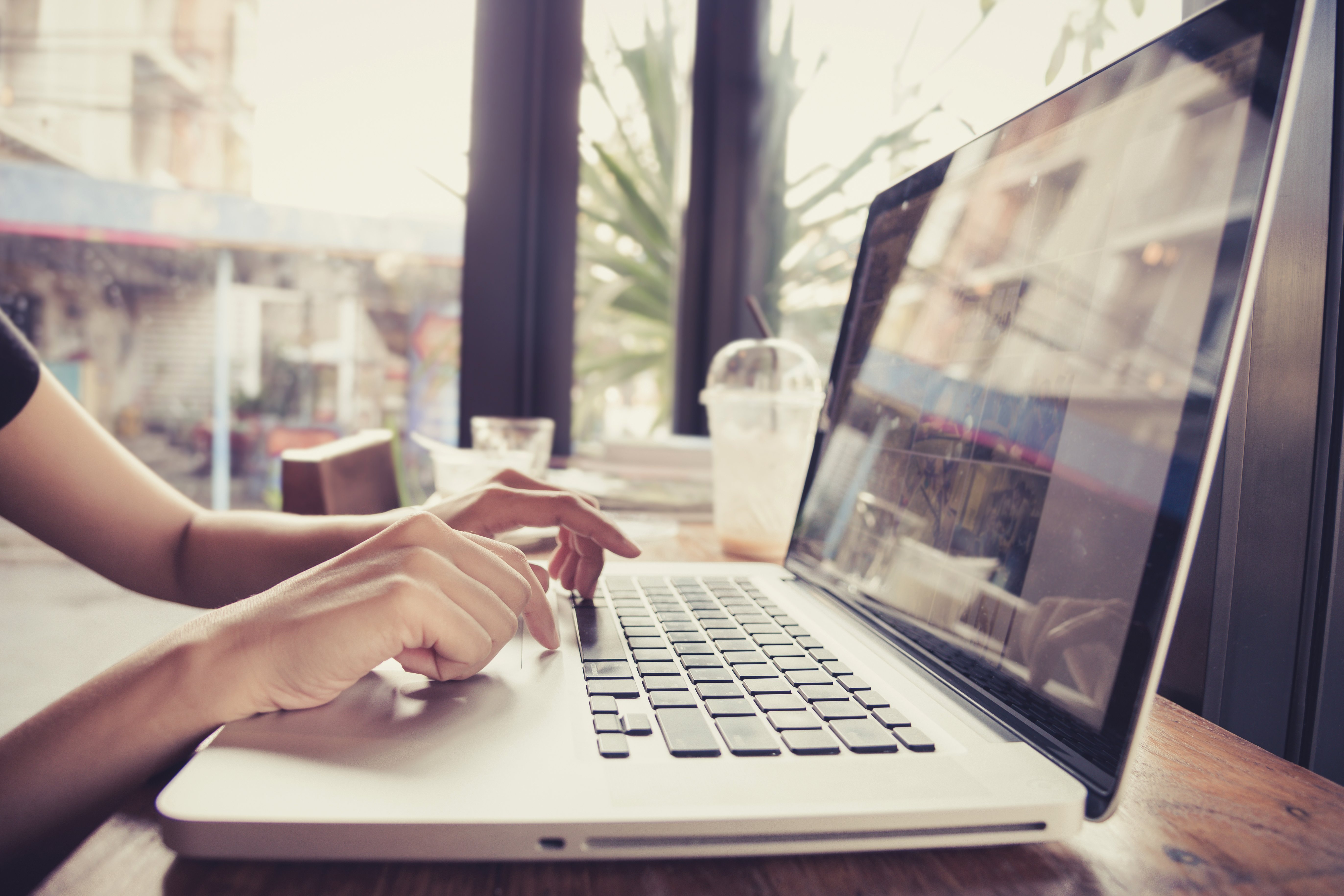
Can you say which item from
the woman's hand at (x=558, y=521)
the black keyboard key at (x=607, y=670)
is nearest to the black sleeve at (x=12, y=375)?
the woman's hand at (x=558, y=521)

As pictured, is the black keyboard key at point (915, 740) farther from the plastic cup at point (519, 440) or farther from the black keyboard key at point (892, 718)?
the plastic cup at point (519, 440)

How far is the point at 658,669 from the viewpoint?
38 cm

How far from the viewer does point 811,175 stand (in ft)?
5.25

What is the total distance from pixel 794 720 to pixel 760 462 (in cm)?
52

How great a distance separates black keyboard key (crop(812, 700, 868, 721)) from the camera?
1.08 feet

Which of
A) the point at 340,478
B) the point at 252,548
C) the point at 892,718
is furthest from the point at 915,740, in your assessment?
the point at 340,478

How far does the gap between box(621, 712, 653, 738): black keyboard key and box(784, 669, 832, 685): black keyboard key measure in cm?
9

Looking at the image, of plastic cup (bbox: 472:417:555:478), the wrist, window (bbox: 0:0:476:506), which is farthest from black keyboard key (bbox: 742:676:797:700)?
window (bbox: 0:0:476:506)

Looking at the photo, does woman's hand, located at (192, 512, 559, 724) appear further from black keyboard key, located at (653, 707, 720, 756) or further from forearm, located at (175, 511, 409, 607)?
forearm, located at (175, 511, 409, 607)

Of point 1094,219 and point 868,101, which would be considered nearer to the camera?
point 1094,219

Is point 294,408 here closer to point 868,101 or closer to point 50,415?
point 50,415

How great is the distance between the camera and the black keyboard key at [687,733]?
29cm

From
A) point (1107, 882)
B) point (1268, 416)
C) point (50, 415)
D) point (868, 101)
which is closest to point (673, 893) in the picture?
point (1107, 882)

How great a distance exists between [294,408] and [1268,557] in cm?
162
